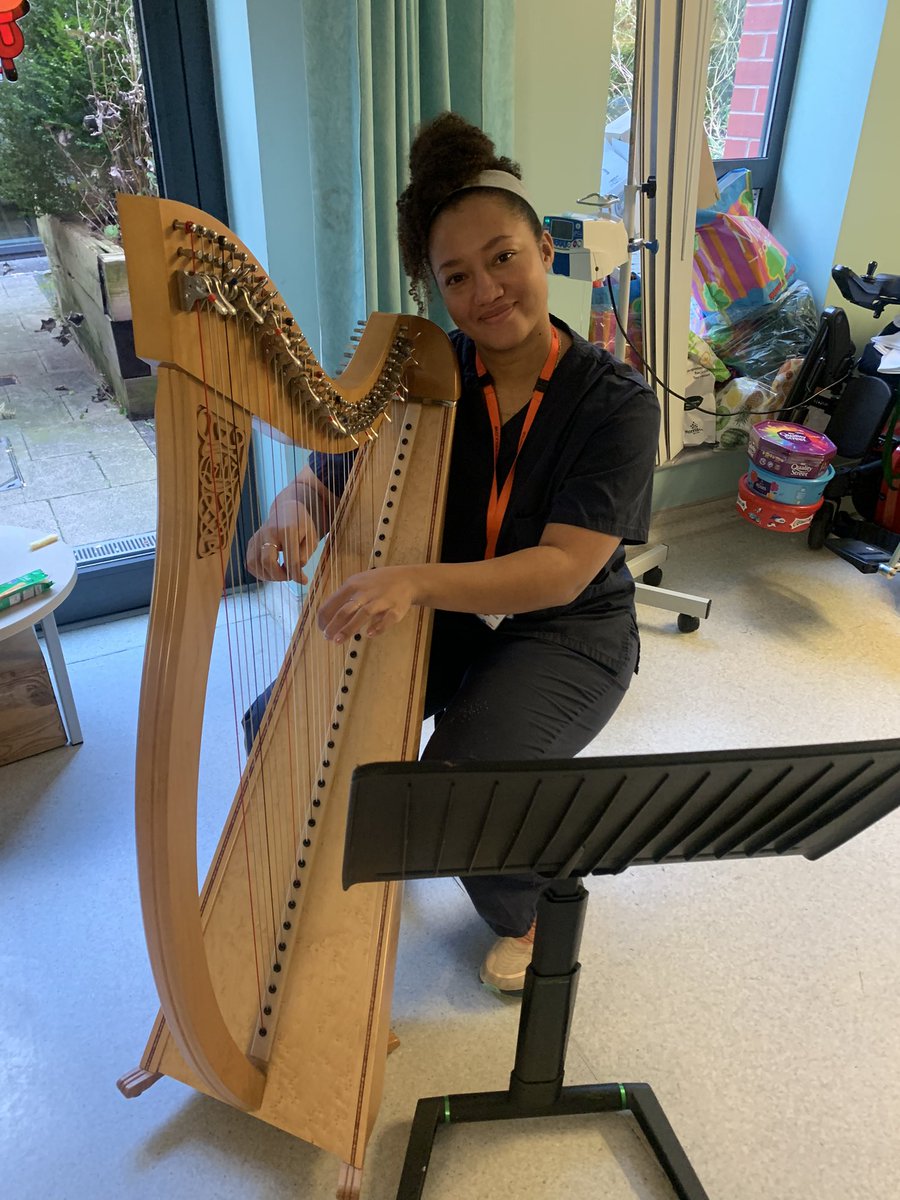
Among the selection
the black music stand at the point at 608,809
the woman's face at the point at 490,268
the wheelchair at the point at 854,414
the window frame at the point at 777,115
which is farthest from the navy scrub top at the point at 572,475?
the window frame at the point at 777,115

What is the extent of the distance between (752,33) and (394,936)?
9.79ft

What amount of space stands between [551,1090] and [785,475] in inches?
68.8

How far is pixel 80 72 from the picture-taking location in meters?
1.92

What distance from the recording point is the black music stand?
729mm

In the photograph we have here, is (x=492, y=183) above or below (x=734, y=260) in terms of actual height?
above

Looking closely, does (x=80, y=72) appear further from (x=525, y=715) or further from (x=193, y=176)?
(x=525, y=715)

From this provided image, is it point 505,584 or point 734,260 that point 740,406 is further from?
point 505,584

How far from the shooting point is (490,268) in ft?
4.23

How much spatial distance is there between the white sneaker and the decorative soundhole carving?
40.8 inches

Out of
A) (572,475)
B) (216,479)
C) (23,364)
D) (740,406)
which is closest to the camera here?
(216,479)

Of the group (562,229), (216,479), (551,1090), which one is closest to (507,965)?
(551,1090)

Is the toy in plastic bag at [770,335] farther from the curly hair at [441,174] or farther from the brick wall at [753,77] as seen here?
the curly hair at [441,174]

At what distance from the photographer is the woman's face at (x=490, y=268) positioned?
128cm

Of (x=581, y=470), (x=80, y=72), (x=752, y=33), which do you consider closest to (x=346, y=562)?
(x=581, y=470)
